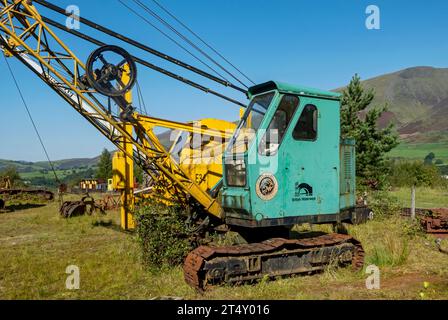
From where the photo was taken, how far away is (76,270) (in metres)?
8.16

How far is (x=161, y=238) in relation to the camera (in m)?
7.96

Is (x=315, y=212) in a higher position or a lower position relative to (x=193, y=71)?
lower

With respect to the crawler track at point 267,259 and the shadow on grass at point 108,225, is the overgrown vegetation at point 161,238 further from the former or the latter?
the shadow on grass at point 108,225

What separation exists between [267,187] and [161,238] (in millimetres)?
2441

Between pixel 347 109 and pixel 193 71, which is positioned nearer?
pixel 193 71

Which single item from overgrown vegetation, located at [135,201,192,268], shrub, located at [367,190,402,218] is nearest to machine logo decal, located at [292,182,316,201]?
overgrown vegetation, located at [135,201,192,268]

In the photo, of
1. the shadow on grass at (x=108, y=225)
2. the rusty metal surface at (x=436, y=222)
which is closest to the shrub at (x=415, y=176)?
→ the rusty metal surface at (x=436, y=222)

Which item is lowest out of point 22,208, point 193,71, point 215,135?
point 22,208

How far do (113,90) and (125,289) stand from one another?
13.5ft

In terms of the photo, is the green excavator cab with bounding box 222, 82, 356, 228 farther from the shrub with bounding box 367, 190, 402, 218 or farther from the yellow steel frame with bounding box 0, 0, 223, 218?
the shrub with bounding box 367, 190, 402, 218

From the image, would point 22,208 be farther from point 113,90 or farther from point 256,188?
point 256,188

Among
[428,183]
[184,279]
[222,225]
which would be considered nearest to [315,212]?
[222,225]

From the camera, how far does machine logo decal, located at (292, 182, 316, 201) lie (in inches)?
285

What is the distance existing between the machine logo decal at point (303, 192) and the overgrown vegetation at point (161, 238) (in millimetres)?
2429
